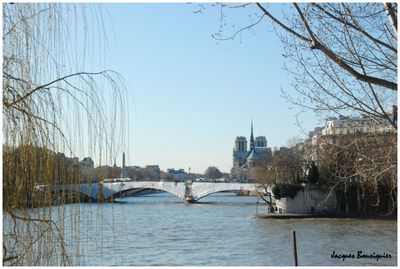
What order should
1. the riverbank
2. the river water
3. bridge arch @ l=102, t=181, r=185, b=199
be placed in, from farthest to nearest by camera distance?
bridge arch @ l=102, t=181, r=185, b=199
the riverbank
the river water

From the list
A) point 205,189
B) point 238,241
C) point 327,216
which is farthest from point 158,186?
point 238,241

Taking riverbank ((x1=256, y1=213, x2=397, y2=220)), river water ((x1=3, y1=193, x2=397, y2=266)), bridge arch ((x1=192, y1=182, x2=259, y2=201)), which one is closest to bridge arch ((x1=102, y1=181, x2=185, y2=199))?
bridge arch ((x1=192, y1=182, x2=259, y2=201))

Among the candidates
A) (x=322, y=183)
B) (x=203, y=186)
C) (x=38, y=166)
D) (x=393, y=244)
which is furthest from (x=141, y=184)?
(x=38, y=166)

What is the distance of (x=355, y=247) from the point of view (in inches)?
→ 637

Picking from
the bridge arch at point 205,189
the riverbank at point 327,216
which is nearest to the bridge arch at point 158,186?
the bridge arch at point 205,189

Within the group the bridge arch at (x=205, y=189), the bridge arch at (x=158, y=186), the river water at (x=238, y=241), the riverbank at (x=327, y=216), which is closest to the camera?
the river water at (x=238, y=241)

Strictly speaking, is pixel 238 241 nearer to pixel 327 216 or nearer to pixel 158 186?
pixel 327 216

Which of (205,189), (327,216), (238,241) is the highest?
(205,189)

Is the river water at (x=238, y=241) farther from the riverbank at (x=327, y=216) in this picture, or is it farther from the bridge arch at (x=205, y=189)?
the bridge arch at (x=205, y=189)

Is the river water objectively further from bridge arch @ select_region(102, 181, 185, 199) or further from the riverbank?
bridge arch @ select_region(102, 181, 185, 199)

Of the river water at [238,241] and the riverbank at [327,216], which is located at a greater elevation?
the riverbank at [327,216]

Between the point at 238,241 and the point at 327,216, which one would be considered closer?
the point at 238,241

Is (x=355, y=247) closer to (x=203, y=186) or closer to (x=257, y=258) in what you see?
(x=257, y=258)

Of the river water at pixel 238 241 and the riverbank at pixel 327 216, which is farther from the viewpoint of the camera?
the riverbank at pixel 327 216
